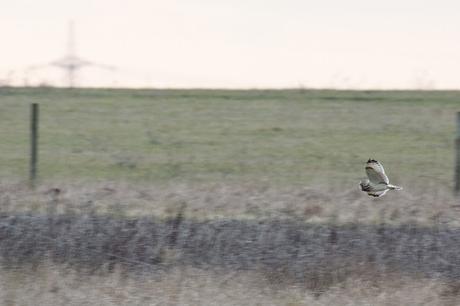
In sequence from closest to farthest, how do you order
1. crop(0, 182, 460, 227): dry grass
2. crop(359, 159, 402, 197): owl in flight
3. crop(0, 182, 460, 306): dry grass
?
crop(359, 159, 402, 197): owl in flight, crop(0, 182, 460, 306): dry grass, crop(0, 182, 460, 227): dry grass

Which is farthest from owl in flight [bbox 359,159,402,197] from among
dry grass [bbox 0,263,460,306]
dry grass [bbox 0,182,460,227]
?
dry grass [bbox 0,182,460,227]

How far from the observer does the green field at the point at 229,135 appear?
15516 millimetres

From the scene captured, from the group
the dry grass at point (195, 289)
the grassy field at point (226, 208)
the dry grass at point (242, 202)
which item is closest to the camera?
the dry grass at point (195, 289)

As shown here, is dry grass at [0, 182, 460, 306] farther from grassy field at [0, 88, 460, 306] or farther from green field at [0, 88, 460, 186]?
green field at [0, 88, 460, 186]

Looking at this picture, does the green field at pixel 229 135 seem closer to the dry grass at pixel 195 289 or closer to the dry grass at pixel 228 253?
the dry grass at pixel 228 253

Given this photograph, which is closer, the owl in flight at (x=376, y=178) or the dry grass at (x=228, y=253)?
the owl in flight at (x=376, y=178)

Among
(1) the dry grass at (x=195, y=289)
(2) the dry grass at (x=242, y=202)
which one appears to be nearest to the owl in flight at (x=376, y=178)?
(1) the dry grass at (x=195, y=289)

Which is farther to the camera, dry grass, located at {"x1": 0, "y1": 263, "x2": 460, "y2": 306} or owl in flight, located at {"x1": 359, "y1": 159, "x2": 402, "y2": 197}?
dry grass, located at {"x1": 0, "y1": 263, "x2": 460, "y2": 306}

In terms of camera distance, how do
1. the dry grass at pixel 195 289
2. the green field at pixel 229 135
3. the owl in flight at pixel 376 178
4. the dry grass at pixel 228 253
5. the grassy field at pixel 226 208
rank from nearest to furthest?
the owl in flight at pixel 376 178 → the dry grass at pixel 195 289 → the dry grass at pixel 228 253 → the grassy field at pixel 226 208 → the green field at pixel 229 135

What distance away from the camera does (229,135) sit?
17438mm

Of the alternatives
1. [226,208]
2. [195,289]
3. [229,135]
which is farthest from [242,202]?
[229,135]

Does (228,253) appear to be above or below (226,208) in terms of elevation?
below

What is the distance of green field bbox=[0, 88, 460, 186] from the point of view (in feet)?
50.9

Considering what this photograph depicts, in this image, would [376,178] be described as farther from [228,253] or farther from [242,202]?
[242,202]
